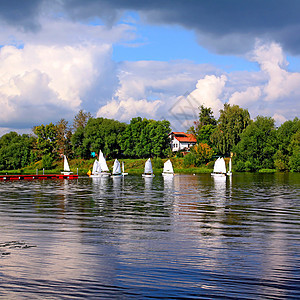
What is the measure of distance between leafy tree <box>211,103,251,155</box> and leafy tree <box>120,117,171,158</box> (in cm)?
2087

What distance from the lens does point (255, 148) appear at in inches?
4875

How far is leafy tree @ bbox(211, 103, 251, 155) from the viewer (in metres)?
130

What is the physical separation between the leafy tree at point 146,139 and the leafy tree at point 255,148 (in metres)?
29.5

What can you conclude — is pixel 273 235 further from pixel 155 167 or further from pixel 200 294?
pixel 155 167

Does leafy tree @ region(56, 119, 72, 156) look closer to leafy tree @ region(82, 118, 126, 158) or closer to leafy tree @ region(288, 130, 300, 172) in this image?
leafy tree @ region(82, 118, 126, 158)

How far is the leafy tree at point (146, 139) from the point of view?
473 feet

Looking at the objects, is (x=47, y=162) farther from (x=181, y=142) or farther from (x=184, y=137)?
(x=184, y=137)

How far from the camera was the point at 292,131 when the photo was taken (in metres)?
124

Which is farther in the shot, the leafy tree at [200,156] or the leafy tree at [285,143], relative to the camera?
the leafy tree at [200,156]

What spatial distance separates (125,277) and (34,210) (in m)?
19.4

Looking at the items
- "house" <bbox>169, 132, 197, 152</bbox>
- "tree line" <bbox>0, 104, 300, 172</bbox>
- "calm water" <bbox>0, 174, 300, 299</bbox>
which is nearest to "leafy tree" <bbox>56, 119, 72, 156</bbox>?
"tree line" <bbox>0, 104, 300, 172</bbox>

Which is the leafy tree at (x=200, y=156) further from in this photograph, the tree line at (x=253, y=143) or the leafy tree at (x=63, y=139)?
the leafy tree at (x=63, y=139)

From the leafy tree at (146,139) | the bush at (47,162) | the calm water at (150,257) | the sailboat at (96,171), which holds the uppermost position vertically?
the leafy tree at (146,139)

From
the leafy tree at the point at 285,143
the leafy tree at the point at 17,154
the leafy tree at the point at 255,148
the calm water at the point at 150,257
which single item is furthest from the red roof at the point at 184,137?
the calm water at the point at 150,257
